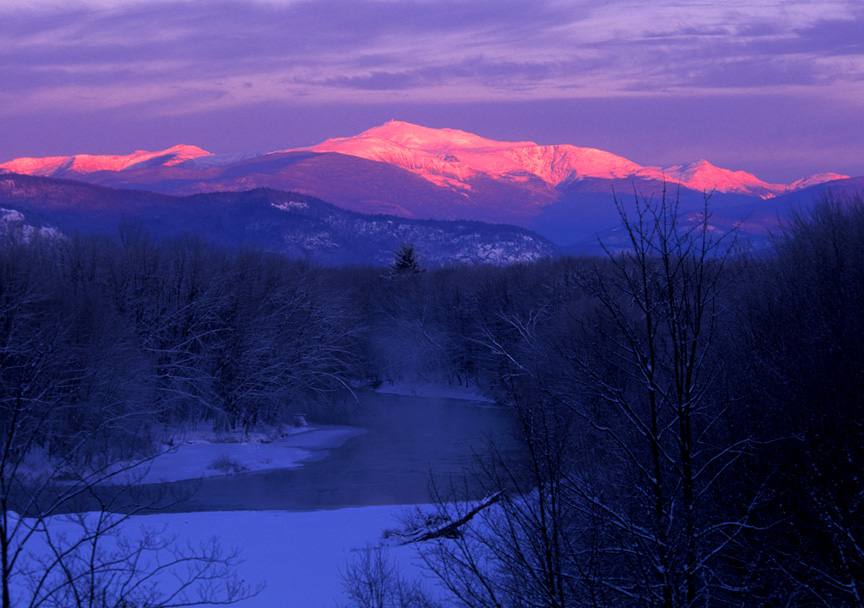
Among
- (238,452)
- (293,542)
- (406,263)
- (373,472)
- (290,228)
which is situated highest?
(290,228)

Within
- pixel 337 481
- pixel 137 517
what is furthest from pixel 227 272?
pixel 137 517

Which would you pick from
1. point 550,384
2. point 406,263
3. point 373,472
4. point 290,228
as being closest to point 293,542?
point 550,384

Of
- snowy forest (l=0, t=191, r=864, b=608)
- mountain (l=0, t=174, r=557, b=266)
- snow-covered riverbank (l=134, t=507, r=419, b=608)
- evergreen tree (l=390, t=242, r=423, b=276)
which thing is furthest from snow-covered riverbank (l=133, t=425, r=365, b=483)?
mountain (l=0, t=174, r=557, b=266)

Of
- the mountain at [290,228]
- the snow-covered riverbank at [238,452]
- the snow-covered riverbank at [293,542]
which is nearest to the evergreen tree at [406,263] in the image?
the snow-covered riverbank at [238,452]

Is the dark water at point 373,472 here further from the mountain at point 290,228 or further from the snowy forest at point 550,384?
the mountain at point 290,228

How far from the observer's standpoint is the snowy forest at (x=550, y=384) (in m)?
6.38

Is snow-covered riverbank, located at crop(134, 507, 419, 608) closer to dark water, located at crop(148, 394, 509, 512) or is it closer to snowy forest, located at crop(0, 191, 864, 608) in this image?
snowy forest, located at crop(0, 191, 864, 608)

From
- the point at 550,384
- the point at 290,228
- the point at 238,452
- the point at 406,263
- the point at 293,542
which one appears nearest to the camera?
the point at 293,542

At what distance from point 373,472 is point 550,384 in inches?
326

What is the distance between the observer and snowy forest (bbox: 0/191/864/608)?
251 inches

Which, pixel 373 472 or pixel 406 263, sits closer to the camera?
pixel 373 472

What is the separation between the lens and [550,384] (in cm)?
2558

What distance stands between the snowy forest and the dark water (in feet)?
9.93

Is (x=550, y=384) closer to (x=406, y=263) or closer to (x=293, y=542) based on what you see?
(x=293, y=542)
